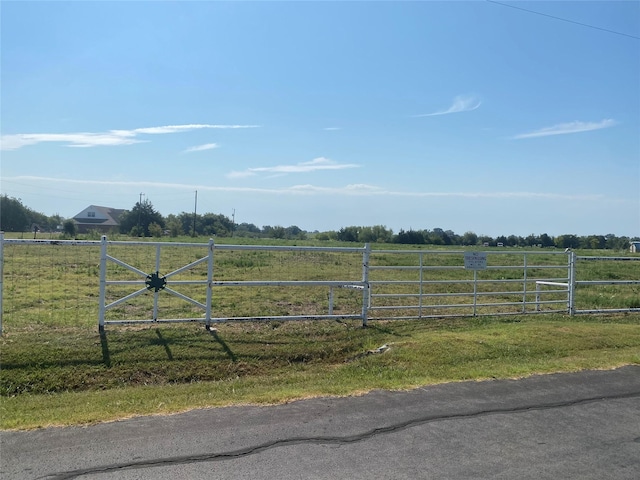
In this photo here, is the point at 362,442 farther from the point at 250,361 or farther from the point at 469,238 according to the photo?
the point at 469,238

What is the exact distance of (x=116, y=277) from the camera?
17.1 metres

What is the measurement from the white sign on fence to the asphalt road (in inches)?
219

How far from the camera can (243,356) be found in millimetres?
8273

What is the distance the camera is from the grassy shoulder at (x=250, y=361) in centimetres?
610

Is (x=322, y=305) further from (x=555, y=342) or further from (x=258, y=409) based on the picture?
(x=258, y=409)

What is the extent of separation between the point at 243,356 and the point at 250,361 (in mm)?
189

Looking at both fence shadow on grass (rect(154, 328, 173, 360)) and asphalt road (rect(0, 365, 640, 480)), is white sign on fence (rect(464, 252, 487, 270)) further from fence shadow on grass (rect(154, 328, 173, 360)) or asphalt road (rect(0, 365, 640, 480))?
fence shadow on grass (rect(154, 328, 173, 360))

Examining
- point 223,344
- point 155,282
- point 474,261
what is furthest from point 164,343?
point 474,261

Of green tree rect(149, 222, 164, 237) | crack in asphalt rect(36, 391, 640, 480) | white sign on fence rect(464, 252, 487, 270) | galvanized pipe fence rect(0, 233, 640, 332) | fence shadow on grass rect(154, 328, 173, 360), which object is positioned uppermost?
green tree rect(149, 222, 164, 237)

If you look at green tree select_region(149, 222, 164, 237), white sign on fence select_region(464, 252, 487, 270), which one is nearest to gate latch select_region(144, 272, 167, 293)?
white sign on fence select_region(464, 252, 487, 270)

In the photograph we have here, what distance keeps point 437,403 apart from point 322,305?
746 cm

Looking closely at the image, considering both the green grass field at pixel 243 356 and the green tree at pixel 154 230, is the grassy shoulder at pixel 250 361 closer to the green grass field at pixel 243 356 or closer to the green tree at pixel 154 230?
the green grass field at pixel 243 356

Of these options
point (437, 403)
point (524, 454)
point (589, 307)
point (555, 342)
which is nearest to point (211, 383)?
point (437, 403)

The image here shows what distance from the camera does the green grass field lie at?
623 centimetres
